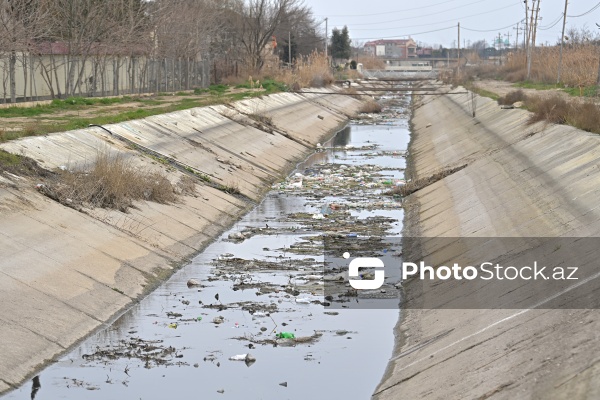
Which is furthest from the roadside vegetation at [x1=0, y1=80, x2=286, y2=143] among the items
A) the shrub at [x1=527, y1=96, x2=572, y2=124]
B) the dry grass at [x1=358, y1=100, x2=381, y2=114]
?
the dry grass at [x1=358, y1=100, x2=381, y2=114]

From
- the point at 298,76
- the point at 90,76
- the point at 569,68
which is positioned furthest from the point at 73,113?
the point at 298,76

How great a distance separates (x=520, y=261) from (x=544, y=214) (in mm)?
3203

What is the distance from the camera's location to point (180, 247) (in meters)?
20.0

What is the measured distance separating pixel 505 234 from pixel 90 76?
3278 centimetres

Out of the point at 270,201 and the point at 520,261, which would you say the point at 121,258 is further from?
the point at 270,201

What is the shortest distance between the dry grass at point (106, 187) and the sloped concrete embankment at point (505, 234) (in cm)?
570

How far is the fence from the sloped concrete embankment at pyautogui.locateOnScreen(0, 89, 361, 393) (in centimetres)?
734

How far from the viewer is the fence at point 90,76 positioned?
3900 centimetres

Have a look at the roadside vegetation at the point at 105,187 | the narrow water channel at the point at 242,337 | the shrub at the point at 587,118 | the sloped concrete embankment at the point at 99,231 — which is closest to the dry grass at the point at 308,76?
the sloped concrete embankment at the point at 99,231

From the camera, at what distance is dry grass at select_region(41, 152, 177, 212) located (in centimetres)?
1969

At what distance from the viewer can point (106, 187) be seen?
20.6 metres

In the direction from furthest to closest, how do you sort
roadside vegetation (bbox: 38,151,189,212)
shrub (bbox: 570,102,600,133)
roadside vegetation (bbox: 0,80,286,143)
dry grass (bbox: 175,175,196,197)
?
roadside vegetation (bbox: 0,80,286,143) < shrub (bbox: 570,102,600,133) < dry grass (bbox: 175,175,196,197) < roadside vegetation (bbox: 38,151,189,212)

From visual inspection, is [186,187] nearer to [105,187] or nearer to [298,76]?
[105,187]

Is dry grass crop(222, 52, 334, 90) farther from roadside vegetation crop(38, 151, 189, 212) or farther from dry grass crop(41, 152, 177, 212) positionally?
dry grass crop(41, 152, 177, 212)
